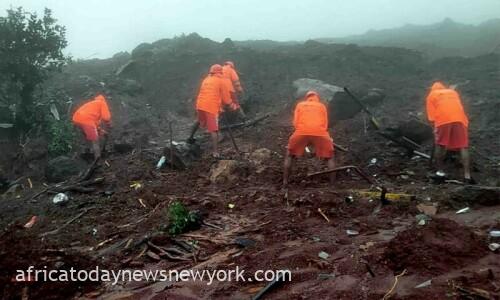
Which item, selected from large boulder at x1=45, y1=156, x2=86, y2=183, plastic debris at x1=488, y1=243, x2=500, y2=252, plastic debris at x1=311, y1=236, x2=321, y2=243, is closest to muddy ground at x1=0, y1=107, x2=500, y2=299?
plastic debris at x1=311, y1=236, x2=321, y2=243

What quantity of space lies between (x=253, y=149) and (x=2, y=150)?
5974mm

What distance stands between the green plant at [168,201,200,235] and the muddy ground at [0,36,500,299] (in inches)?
4.7

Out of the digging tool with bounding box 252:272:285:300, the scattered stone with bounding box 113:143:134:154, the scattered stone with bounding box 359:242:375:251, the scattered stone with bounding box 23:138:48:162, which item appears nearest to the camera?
the digging tool with bounding box 252:272:285:300

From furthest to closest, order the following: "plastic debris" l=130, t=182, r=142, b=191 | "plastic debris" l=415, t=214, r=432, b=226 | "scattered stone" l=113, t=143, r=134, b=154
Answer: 1. "scattered stone" l=113, t=143, r=134, b=154
2. "plastic debris" l=130, t=182, r=142, b=191
3. "plastic debris" l=415, t=214, r=432, b=226

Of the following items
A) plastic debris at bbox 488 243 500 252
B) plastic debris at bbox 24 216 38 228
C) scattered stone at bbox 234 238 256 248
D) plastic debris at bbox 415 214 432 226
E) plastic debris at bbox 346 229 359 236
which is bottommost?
plastic debris at bbox 24 216 38 228

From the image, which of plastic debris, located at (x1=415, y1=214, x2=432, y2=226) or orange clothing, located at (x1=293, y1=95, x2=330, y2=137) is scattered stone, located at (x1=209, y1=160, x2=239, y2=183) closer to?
orange clothing, located at (x1=293, y1=95, x2=330, y2=137)

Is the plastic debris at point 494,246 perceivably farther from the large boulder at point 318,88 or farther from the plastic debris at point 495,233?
the large boulder at point 318,88

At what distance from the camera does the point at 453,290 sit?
329cm

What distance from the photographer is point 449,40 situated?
2428cm

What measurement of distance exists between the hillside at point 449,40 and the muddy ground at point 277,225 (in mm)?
10187

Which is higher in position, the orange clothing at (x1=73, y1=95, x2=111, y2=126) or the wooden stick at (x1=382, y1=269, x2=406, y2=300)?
the orange clothing at (x1=73, y1=95, x2=111, y2=126)

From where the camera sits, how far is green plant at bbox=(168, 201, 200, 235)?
524cm

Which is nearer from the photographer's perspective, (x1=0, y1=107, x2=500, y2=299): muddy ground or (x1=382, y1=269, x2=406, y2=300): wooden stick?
(x1=382, y1=269, x2=406, y2=300): wooden stick

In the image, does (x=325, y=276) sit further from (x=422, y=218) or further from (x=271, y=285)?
(x=422, y=218)
